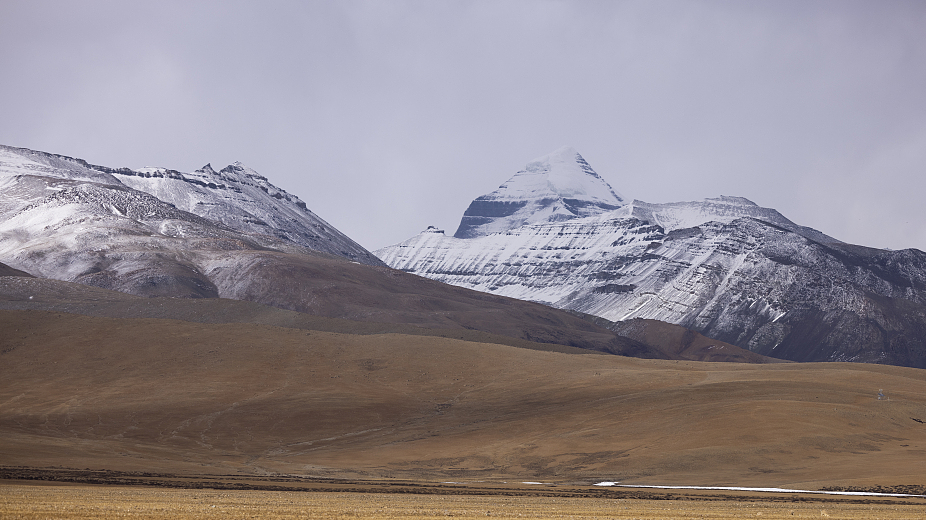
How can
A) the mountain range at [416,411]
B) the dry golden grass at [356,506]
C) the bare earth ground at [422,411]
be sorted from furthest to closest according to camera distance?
the bare earth ground at [422,411]
the mountain range at [416,411]
the dry golden grass at [356,506]

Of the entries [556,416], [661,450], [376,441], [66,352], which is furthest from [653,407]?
[66,352]

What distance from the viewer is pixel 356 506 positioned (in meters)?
35.2

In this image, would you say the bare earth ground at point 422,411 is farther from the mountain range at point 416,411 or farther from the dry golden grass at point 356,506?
the dry golden grass at point 356,506

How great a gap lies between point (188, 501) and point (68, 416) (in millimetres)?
50203

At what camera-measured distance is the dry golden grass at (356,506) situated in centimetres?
2992

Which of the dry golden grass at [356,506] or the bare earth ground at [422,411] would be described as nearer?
the dry golden grass at [356,506]

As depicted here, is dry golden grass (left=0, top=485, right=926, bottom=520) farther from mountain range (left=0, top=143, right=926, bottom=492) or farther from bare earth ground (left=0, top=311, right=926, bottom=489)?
bare earth ground (left=0, top=311, right=926, bottom=489)

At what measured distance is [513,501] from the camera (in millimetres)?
39812

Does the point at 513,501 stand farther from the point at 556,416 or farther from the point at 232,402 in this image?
the point at 232,402

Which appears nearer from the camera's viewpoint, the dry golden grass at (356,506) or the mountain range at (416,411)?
the dry golden grass at (356,506)

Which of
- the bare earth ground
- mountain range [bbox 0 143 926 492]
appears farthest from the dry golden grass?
the bare earth ground

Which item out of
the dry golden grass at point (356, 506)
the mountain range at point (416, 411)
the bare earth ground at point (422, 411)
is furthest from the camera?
the bare earth ground at point (422, 411)

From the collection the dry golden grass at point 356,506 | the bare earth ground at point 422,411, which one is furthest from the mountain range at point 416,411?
the dry golden grass at point 356,506

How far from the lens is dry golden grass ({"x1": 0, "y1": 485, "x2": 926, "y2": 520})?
2992 cm
